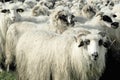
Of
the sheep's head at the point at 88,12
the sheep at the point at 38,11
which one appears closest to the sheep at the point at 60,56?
the sheep's head at the point at 88,12

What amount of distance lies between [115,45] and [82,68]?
9.76 ft

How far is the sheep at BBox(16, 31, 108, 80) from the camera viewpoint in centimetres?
611

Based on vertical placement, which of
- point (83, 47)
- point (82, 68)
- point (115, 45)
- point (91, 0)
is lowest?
point (91, 0)

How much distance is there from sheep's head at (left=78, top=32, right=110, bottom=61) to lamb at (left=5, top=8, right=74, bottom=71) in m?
2.26

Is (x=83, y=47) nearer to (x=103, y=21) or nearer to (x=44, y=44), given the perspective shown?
(x=44, y=44)

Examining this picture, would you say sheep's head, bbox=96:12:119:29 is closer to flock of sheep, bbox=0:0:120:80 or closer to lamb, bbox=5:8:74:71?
flock of sheep, bbox=0:0:120:80

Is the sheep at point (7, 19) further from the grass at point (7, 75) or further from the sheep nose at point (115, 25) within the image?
the sheep nose at point (115, 25)

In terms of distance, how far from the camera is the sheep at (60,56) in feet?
20.0

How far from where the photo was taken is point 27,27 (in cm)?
820

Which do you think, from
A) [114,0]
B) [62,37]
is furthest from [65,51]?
[114,0]

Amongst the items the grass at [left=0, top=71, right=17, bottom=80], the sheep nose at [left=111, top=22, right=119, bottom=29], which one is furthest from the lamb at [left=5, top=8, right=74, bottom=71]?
the sheep nose at [left=111, top=22, right=119, bottom=29]

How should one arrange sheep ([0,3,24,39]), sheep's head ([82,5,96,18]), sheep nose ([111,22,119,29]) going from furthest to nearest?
sheep's head ([82,5,96,18]) < sheep ([0,3,24,39]) < sheep nose ([111,22,119,29])

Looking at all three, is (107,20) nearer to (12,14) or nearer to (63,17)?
(63,17)

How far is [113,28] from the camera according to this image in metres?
9.16
